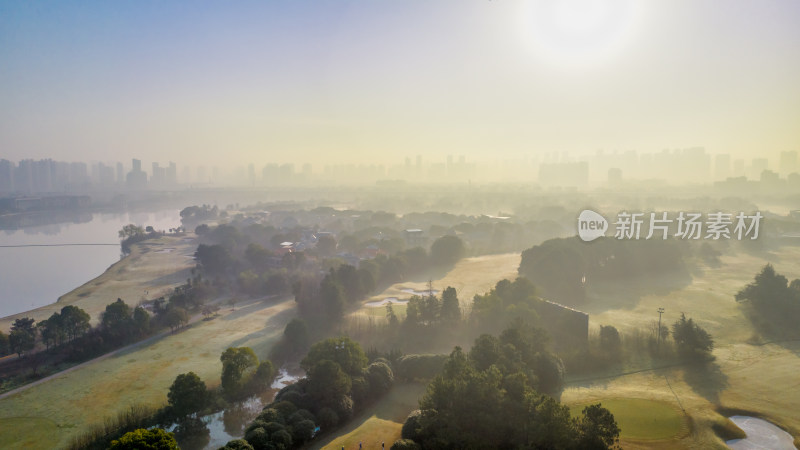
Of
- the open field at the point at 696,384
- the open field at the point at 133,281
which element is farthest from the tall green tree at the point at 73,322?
the open field at the point at 696,384

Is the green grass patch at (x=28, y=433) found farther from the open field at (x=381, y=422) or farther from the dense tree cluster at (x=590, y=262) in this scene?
the dense tree cluster at (x=590, y=262)

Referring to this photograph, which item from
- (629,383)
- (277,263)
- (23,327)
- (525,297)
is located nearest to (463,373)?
(629,383)

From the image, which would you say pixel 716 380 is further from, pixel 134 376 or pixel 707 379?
pixel 134 376

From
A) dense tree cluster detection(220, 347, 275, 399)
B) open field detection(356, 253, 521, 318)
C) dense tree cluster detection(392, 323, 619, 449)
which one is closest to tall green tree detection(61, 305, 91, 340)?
dense tree cluster detection(220, 347, 275, 399)

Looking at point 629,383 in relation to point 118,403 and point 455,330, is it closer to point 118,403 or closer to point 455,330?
point 455,330

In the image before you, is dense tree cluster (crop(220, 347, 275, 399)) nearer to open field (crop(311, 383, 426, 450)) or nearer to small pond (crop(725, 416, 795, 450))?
open field (crop(311, 383, 426, 450))
